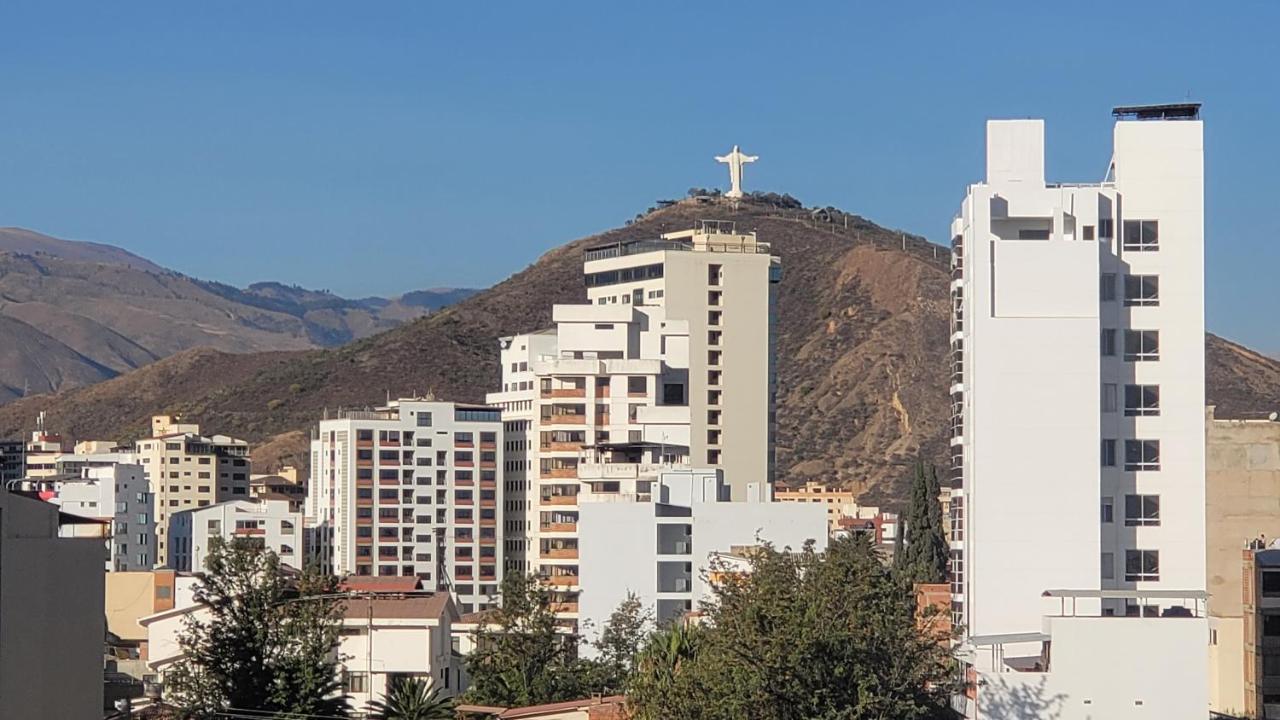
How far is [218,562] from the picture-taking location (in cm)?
5559

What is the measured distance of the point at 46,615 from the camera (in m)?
39.8

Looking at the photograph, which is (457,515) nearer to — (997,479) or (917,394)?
(997,479)

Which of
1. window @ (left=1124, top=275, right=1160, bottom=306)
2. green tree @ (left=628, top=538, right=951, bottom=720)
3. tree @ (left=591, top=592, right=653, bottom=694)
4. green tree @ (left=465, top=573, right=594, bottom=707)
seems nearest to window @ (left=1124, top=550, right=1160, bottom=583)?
window @ (left=1124, top=275, right=1160, bottom=306)

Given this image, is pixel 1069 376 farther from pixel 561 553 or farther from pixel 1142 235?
pixel 561 553

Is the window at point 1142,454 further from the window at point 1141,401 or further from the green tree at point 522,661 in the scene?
the green tree at point 522,661

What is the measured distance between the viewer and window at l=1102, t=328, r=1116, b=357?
70.5 metres

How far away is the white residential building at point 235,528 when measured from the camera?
132 m

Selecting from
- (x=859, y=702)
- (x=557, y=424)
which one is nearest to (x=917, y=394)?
(x=557, y=424)

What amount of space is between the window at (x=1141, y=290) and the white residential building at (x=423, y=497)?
2296 inches

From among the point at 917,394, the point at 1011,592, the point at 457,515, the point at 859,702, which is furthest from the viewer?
the point at 917,394

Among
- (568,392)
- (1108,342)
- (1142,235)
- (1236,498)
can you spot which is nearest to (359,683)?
(1108,342)

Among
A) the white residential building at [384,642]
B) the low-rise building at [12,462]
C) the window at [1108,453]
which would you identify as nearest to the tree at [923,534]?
the window at [1108,453]

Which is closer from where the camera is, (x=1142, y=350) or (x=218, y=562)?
(x=218, y=562)

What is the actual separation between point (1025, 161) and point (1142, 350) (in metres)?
Result: 7.32
